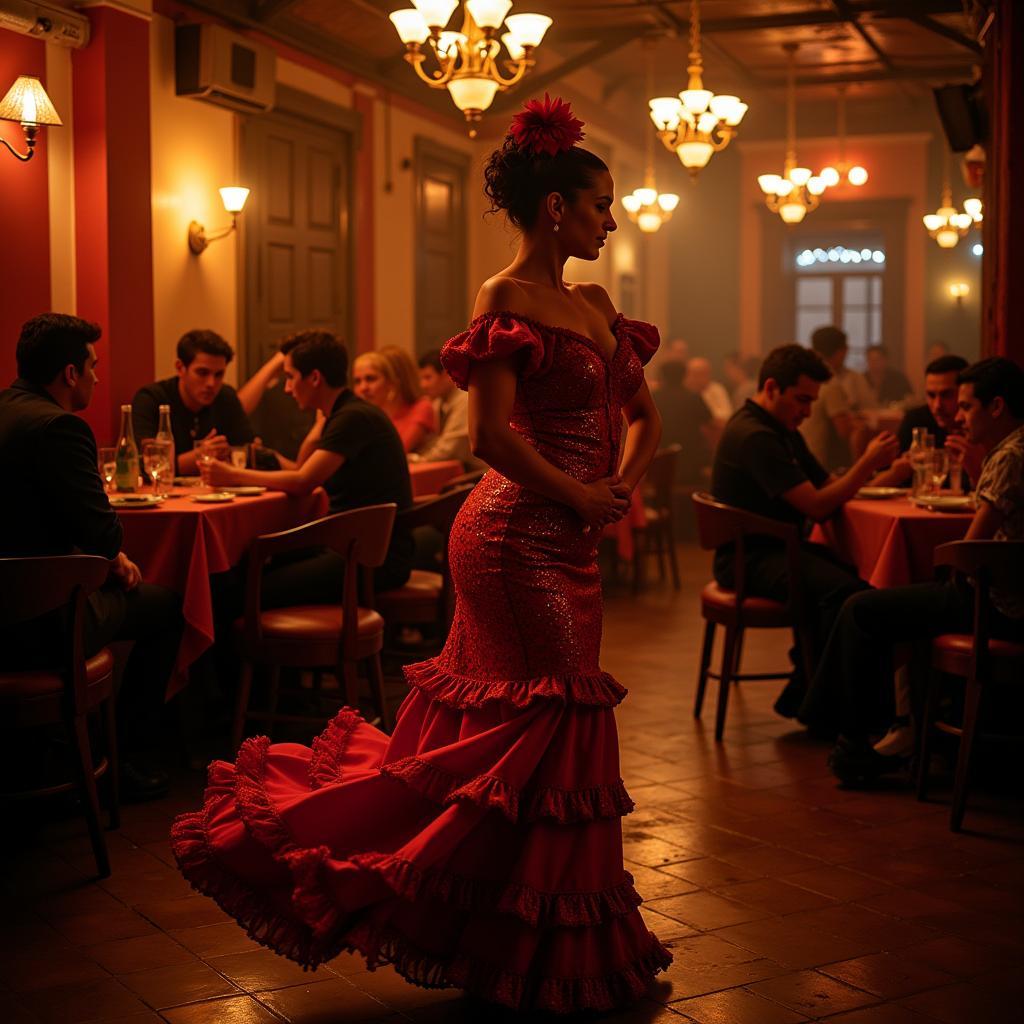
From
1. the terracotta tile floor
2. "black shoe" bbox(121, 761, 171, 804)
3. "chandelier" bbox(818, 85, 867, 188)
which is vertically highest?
"chandelier" bbox(818, 85, 867, 188)

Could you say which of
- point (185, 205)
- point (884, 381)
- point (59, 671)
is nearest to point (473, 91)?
point (185, 205)

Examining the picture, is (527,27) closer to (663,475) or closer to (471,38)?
(471,38)

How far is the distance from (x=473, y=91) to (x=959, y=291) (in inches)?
403

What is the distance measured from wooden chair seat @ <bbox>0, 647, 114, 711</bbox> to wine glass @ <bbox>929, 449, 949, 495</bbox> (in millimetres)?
2904

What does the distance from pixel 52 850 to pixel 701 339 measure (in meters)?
12.8

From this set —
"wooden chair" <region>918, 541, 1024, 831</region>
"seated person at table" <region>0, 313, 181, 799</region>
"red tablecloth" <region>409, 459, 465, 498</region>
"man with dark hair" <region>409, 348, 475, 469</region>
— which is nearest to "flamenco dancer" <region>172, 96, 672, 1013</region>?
"seated person at table" <region>0, 313, 181, 799</region>

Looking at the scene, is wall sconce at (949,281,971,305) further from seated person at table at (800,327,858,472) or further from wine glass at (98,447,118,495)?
wine glass at (98,447,118,495)

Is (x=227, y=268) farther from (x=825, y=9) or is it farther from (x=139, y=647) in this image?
(x=825, y=9)

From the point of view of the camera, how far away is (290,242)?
808 cm

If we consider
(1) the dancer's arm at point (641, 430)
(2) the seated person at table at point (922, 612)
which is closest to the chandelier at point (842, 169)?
(2) the seated person at table at point (922, 612)

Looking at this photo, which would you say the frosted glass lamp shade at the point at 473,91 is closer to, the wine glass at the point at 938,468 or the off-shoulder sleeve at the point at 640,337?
the wine glass at the point at 938,468

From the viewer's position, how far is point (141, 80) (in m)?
6.46

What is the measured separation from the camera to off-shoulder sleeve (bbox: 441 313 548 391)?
2.58 m

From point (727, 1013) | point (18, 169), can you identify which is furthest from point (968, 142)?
point (727, 1013)
